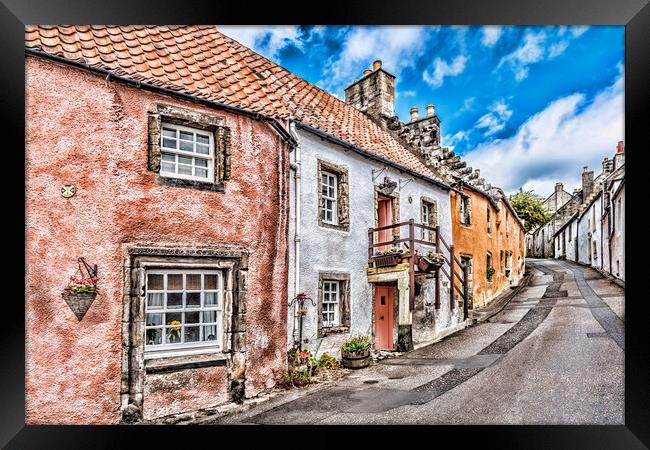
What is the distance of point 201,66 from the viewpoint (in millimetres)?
5125

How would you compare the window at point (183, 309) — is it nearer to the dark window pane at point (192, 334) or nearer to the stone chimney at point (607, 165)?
the dark window pane at point (192, 334)

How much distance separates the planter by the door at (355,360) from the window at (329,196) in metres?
2.00

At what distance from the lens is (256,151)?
4.94 metres

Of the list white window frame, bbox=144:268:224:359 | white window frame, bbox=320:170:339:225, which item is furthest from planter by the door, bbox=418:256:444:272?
white window frame, bbox=144:268:224:359

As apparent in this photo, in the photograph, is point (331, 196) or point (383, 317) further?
point (383, 317)

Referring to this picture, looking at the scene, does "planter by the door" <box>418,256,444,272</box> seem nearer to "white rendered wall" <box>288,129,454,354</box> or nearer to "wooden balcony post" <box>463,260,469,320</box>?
"white rendered wall" <box>288,129,454,354</box>

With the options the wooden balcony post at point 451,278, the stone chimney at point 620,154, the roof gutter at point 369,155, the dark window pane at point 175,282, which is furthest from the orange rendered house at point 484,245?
the dark window pane at point 175,282

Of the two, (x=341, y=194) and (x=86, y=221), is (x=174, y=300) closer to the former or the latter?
(x=86, y=221)

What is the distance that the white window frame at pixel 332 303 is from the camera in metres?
5.80

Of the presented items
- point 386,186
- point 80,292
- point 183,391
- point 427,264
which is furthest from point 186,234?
point 427,264

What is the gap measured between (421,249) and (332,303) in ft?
5.74
